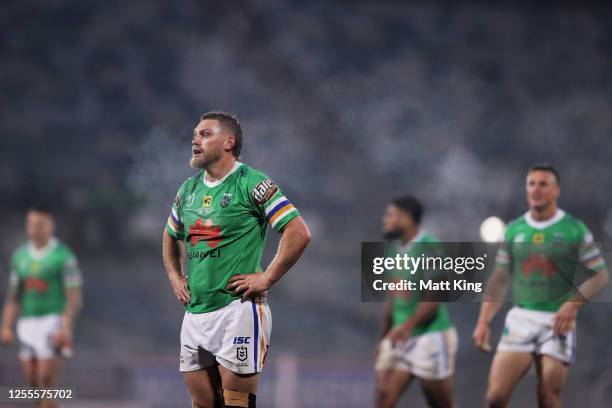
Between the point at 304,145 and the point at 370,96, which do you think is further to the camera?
the point at 370,96

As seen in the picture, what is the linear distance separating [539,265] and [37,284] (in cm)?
615

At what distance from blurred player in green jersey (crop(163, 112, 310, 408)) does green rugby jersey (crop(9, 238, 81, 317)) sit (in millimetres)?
5112

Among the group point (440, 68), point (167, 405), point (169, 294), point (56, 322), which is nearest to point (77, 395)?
point (167, 405)

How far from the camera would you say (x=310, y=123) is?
706 inches

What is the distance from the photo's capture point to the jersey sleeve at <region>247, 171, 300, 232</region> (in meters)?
4.76

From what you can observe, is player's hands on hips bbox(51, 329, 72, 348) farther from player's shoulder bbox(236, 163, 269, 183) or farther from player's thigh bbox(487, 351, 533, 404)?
player's shoulder bbox(236, 163, 269, 183)

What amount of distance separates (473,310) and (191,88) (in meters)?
8.15

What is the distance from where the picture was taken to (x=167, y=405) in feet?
38.2

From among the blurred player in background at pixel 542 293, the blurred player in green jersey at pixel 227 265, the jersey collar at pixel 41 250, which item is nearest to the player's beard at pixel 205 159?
the blurred player in green jersey at pixel 227 265

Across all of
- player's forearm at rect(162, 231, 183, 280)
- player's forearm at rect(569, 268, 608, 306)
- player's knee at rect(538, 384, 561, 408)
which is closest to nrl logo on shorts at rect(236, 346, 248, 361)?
player's forearm at rect(162, 231, 183, 280)

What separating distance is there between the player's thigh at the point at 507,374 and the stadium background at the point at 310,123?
30.8 feet

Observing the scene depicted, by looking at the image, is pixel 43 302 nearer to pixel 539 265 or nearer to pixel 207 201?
pixel 207 201

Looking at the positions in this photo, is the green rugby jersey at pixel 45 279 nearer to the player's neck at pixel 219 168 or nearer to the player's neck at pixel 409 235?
the player's neck at pixel 409 235

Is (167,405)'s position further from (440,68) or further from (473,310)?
(440,68)
